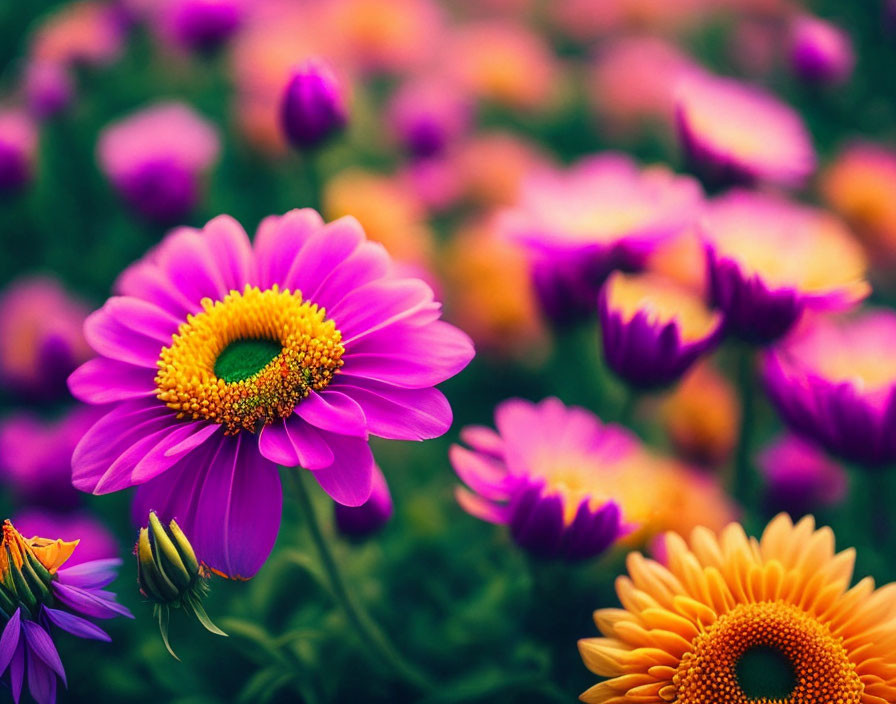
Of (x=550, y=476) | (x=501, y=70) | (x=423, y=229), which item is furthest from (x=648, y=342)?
(x=501, y=70)

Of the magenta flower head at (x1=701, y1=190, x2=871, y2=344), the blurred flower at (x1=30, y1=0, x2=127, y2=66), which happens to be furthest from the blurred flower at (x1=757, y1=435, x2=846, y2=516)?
the blurred flower at (x1=30, y1=0, x2=127, y2=66)

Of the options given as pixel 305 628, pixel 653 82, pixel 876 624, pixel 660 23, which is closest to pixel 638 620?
pixel 876 624

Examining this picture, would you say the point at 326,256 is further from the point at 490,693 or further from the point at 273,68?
the point at 273,68

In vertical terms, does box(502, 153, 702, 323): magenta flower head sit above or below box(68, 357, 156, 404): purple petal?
below

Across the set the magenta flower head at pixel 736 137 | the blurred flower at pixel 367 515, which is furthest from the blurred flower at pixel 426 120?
the blurred flower at pixel 367 515

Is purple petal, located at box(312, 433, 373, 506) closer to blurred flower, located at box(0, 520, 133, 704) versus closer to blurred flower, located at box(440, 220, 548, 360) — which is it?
blurred flower, located at box(0, 520, 133, 704)
